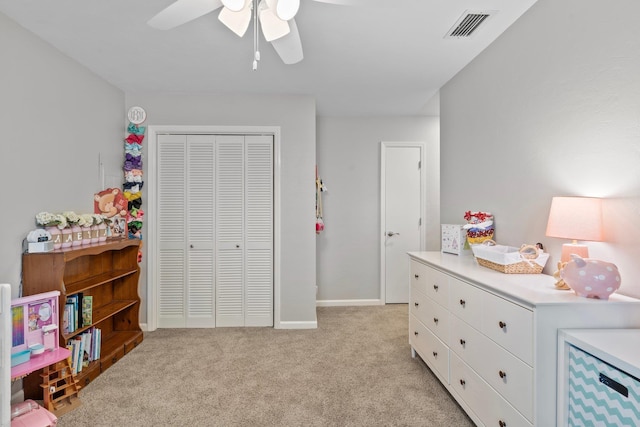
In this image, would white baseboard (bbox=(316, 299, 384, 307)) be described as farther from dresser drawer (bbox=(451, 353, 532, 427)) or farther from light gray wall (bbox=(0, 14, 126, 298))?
light gray wall (bbox=(0, 14, 126, 298))

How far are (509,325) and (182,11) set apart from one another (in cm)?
204

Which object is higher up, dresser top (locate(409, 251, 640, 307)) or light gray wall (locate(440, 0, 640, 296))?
light gray wall (locate(440, 0, 640, 296))

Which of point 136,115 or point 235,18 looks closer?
point 235,18

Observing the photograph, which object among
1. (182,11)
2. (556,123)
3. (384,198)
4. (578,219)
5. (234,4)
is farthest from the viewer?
(384,198)

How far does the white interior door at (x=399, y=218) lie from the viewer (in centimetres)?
469

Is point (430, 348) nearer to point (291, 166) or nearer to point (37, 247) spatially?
point (291, 166)

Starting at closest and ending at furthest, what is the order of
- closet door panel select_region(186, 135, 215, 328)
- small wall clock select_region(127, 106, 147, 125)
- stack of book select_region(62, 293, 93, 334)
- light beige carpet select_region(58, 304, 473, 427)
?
1. light beige carpet select_region(58, 304, 473, 427)
2. stack of book select_region(62, 293, 93, 334)
3. small wall clock select_region(127, 106, 147, 125)
4. closet door panel select_region(186, 135, 215, 328)

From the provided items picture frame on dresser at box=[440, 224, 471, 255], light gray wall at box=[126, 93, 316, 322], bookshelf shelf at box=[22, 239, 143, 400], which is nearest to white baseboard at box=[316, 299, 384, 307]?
light gray wall at box=[126, 93, 316, 322]

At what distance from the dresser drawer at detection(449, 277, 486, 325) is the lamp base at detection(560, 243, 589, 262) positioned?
0.44 m

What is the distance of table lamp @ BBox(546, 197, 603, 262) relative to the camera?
1.62 metres

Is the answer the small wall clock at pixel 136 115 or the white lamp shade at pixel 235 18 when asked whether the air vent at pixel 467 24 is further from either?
the small wall clock at pixel 136 115

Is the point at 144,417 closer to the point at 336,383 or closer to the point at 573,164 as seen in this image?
the point at 336,383

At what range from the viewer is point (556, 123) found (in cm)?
199

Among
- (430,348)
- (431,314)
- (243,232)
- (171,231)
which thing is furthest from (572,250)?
(171,231)
